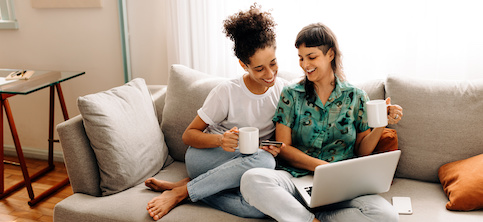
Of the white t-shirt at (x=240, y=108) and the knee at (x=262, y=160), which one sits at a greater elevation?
the white t-shirt at (x=240, y=108)

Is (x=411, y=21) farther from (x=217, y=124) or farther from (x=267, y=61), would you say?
(x=217, y=124)

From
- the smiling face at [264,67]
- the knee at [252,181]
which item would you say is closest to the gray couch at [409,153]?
the knee at [252,181]

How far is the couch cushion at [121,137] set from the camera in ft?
6.17

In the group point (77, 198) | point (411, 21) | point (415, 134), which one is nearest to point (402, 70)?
point (411, 21)

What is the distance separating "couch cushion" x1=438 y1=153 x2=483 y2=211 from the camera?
168 cm

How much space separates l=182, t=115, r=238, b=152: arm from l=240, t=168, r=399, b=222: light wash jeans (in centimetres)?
14

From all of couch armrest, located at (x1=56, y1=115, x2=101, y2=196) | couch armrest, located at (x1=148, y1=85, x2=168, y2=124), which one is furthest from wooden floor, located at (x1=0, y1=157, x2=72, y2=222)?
couch armrest, located at (x1=148, y1=85, x2=168, y2=124)

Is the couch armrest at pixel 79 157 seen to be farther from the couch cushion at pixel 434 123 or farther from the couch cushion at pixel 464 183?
the couch cushion at pixel 464 183

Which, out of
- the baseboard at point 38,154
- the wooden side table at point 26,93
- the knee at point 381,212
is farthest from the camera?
the baseboard at point 38,154

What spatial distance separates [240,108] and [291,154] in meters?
0.31

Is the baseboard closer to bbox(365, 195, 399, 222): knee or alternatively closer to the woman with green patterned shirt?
the woman with green patterned shirt

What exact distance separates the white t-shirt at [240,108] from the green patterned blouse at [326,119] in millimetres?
77

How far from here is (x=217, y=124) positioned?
6.68 ft

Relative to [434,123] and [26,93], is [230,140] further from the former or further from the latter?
[26,93]
